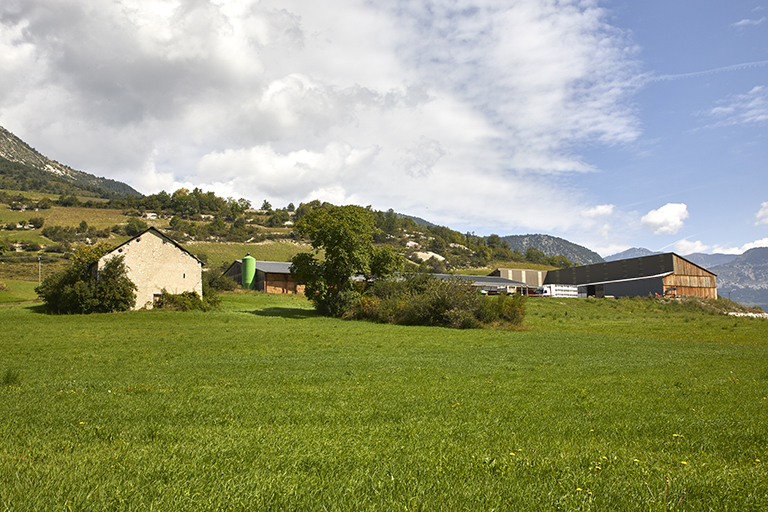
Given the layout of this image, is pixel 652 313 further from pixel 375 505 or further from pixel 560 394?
pixel 375 505

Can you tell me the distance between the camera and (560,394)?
841cm

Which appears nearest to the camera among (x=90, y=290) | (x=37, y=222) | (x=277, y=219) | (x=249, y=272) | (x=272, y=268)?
(x=90, y=290)

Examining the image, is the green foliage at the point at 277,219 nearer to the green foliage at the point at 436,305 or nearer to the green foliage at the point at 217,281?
the green foliage at the point at 217,281

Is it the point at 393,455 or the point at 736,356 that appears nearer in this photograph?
the point at 393,455

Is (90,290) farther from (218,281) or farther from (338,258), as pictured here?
(218,281)

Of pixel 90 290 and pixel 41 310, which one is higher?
pixel 90 290

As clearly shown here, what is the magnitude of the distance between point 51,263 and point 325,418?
96366 millimetres

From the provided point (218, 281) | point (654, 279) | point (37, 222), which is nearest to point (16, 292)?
point (218, 281)

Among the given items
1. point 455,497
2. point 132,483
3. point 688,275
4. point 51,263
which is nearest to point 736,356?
point 455,497

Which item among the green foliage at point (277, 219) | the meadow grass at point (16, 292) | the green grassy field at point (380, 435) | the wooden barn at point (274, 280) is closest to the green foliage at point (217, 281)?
the wooden barn at point (274, 280)

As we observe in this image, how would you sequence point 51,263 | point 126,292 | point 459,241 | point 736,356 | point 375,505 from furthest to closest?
point 459,241, point 51,263, point 126,292, point 736,356, point 375,505

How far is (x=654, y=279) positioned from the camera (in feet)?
212

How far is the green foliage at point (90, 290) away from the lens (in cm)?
3522

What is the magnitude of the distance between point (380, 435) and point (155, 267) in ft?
132
